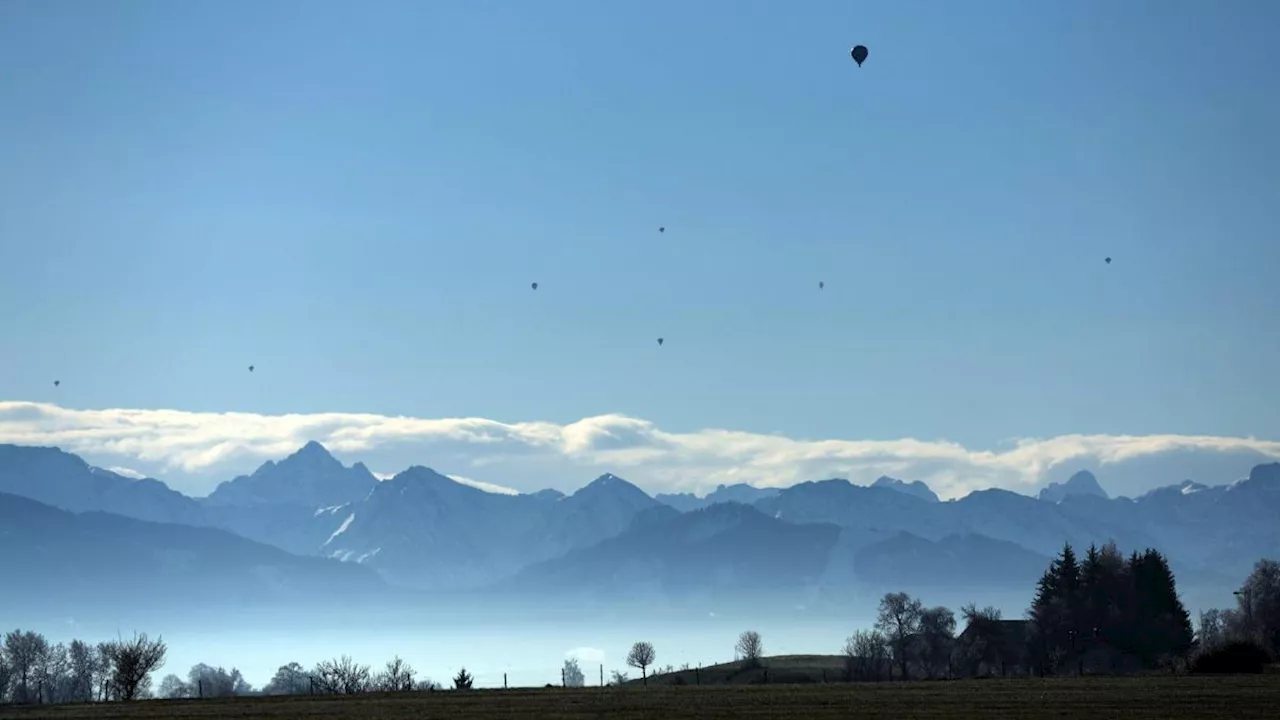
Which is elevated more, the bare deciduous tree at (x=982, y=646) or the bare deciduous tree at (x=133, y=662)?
the bare deciduous tree at (x=133, y=662)

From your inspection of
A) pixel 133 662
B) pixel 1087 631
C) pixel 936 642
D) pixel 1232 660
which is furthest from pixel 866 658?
pixel 133 662

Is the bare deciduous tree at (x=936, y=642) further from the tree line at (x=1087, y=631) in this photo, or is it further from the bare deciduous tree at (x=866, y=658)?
the bare deciduous tree at (x=866, y=658)

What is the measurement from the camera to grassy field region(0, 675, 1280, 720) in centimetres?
6806

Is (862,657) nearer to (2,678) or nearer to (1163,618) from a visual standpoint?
(1163,618)

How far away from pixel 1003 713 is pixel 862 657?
359ft

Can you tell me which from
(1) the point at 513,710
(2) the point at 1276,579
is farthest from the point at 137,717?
(2) the point at 1276,579

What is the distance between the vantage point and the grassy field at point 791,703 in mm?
68062

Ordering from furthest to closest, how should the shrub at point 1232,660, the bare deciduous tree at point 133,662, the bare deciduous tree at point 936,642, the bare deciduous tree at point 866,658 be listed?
the bare deciduous tree at point 936,642 → the bare deciduous tree at point 866,658 → the shrub at point 1232,660 → the bare deciduous tree at point 133,662

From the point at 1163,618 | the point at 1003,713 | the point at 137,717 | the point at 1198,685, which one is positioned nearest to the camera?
the point at 1003,713

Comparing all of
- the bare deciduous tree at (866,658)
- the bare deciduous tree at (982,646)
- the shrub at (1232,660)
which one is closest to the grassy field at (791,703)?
the shrub at (1232,660)

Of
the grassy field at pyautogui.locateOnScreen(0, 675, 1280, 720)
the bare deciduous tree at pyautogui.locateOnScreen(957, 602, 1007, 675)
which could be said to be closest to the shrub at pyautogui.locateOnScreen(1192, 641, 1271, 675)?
the grassy field at pyautogui.locateOnScreen(0, 675, 1280, 720)

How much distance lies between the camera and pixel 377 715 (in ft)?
225

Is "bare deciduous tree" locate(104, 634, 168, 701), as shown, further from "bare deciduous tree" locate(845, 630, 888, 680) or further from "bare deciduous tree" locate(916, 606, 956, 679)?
"bare deciduous tree" locate(916, 606, 956, 679)

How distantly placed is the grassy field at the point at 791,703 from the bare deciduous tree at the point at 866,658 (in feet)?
221
